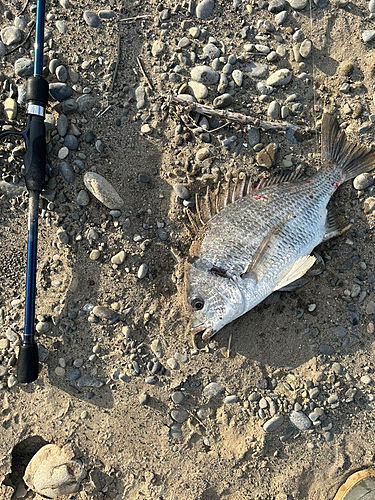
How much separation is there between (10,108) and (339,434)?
185 inches

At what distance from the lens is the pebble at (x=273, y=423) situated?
364 cm

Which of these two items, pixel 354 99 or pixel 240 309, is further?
pixel 354 99

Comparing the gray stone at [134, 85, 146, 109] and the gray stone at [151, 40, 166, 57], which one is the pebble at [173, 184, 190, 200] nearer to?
the gray stone at [134, 85, 146, 109]

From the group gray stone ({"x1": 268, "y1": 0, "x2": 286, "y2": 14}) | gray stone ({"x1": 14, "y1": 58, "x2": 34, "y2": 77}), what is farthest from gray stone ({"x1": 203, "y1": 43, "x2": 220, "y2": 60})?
gray stone ({"x1": 14, "y1": 58, "x2": 34, "y2": 77})

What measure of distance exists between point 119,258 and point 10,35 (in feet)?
8.26

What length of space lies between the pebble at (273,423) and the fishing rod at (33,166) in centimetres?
230

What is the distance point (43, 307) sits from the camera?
371cm

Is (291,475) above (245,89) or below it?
below

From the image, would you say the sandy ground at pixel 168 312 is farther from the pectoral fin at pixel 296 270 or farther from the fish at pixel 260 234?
the pectoral fin at pixel 296 270

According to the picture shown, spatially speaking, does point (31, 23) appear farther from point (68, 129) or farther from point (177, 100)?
point (177, 100)

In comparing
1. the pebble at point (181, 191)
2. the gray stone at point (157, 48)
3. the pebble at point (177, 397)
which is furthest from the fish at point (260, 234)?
the gray stone at point (157, 48)

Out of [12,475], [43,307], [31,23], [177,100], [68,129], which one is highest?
[31,23]

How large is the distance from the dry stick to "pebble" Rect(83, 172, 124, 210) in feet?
3.49

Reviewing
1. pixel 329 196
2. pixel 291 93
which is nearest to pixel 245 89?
pixel 291 93
